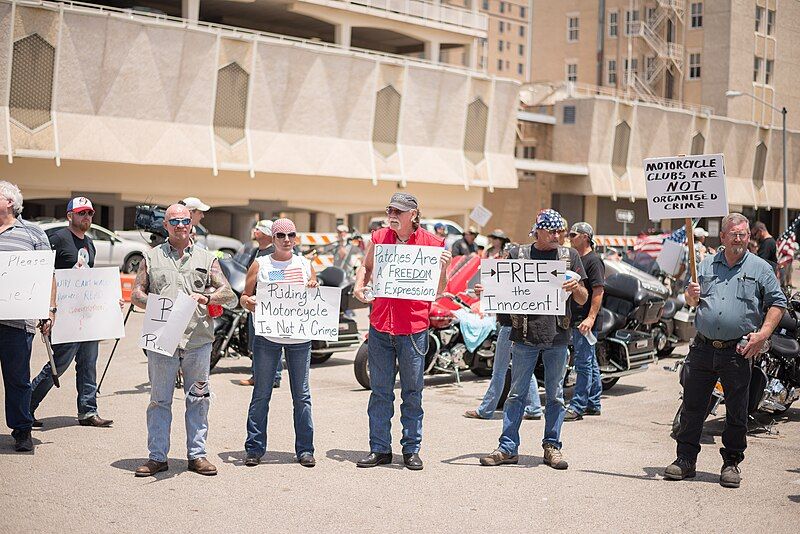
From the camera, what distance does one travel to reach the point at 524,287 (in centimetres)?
855

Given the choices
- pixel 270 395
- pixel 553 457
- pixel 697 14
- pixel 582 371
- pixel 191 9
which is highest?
pixel 697 14

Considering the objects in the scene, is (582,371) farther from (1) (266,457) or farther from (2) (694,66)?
(2) (694,66)

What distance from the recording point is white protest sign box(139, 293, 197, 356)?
25.1ft

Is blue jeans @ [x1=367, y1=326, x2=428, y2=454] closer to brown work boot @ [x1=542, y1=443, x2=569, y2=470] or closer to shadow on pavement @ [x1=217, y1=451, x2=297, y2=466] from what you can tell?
shadow on pavement @ [x1=217, y1=451, x2=297, y2=466]

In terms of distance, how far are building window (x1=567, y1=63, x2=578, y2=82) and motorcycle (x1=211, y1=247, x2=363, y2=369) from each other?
70.3 metres

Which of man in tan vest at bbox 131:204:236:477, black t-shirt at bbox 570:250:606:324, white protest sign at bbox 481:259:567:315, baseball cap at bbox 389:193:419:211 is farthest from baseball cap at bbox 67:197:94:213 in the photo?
black t-shirt at bbox 570:250:606:324

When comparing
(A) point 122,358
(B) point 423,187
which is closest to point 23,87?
(B) point 423,187

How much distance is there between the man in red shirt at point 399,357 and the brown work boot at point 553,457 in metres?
1.04

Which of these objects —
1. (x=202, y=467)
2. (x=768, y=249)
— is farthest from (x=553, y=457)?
(x=768, y=249)

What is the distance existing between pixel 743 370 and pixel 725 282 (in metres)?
0.68

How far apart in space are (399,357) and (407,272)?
679 millimetres

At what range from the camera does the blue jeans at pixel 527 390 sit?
8.41 meters

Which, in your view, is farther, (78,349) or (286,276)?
(78,349)

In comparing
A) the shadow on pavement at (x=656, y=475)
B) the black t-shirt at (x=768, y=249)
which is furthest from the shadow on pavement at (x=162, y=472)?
the black t-shirt at (x=768, y=249)
